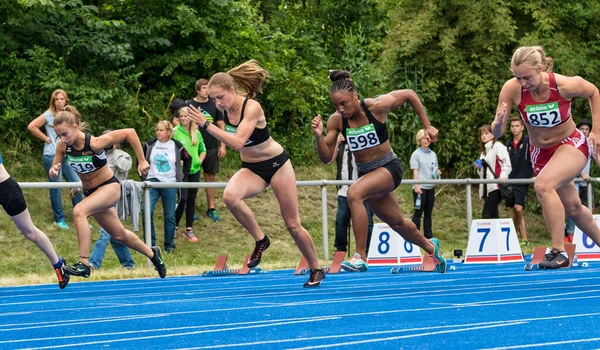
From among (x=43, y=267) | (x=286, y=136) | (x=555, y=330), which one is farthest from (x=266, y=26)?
(x=555, y=330)

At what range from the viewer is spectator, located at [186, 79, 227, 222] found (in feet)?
50.9

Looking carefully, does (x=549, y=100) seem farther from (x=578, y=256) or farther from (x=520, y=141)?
(x=520, y=141)

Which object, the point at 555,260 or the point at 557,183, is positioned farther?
the point at 557,183

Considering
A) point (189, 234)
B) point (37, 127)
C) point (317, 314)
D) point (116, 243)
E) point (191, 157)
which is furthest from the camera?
point (189, 234)

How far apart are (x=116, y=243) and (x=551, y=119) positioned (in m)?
6.07

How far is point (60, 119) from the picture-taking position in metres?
10.7

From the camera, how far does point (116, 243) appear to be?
13.7 m

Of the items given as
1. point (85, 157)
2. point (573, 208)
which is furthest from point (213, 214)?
point (573, 208)

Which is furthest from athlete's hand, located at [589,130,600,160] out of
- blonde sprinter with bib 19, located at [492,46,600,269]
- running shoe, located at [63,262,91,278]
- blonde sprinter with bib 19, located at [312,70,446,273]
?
running shoe, located at [63,262,91,278]

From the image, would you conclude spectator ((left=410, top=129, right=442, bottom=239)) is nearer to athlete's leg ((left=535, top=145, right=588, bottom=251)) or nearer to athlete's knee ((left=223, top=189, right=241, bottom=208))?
athlete's leg ((left=535, top=145, right=588, bottom=251))

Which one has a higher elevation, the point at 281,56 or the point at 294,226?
the point at 281,56

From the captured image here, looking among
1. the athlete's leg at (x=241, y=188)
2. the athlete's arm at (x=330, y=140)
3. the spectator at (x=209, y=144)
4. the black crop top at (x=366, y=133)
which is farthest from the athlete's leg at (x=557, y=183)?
the spectator at (x=209, y=144)

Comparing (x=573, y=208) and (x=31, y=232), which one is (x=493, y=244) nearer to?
(x=573, y=208)

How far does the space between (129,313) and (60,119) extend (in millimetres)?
3374
